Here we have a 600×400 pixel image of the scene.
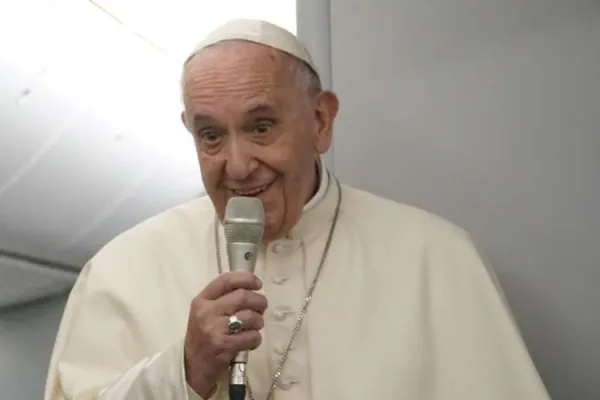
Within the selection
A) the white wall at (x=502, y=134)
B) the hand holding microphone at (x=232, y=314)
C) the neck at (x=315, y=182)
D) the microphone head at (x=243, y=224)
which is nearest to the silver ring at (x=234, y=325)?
the hand holding microphone at (x=232, y=314)

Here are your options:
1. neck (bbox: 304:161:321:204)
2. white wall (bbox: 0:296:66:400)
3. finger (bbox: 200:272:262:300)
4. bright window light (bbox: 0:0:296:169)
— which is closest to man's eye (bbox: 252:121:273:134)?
neck (bbox: 304:161:321:204)

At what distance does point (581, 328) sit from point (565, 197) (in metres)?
0.27

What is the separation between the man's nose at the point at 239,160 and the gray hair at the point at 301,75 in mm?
160

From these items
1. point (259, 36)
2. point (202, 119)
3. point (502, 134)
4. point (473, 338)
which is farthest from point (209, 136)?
point (502, 134)

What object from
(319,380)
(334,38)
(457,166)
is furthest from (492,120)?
(319,380)

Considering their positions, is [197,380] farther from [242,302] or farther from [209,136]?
[209,136]

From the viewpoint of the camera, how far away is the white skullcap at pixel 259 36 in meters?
1.41

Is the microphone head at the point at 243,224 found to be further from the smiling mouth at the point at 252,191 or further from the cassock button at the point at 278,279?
the cassock button at the point at 278,279

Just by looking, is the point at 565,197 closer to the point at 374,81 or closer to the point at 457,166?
the point at 457,166

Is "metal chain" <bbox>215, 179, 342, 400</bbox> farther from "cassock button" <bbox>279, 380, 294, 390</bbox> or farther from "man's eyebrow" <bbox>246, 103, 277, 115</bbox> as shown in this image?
"man's eyebrow" <bbox>246, 103, 277, 115</bbox>

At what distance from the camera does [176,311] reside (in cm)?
142

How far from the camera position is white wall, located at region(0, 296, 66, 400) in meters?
3.32

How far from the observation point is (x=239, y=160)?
132cm

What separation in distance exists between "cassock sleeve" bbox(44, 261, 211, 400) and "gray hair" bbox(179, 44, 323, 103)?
36 centimetres
